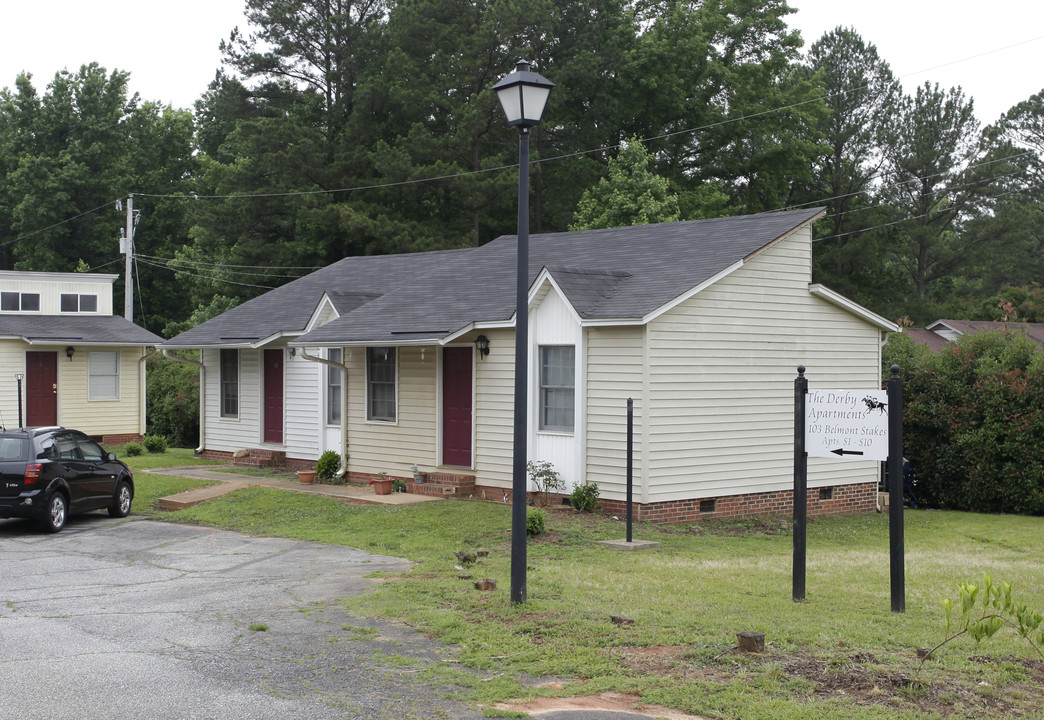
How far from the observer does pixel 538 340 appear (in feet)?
60.7

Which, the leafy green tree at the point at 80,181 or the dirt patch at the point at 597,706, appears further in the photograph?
the leafy green tree at the point at 80,181

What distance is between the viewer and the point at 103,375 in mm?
32562

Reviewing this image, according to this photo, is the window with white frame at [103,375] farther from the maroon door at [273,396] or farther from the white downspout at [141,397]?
the maroon door at [273,396]

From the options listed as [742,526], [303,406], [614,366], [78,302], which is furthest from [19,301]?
[742,526]

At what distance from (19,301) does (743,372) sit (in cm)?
2382


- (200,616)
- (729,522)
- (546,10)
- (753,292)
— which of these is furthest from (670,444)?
(546,10)

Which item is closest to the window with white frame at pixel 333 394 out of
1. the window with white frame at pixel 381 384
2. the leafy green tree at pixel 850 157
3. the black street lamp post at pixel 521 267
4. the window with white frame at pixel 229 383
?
the window with white frame at pixel 381 384

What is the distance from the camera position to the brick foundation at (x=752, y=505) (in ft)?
56.3

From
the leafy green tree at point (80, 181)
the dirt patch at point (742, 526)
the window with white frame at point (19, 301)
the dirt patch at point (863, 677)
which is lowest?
the dirt patch at point (742, 526)

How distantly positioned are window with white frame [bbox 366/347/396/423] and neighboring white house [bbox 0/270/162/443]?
1284cm

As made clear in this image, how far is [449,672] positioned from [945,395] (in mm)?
17944

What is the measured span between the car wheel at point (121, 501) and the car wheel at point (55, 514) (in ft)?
4.78

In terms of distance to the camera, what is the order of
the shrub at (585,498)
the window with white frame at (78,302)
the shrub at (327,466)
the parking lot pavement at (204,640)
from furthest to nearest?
the window with white frame at (78,302) < the shrub at (327,466) < the shrub at (585,498) < the parking lot pavement at (204,640)

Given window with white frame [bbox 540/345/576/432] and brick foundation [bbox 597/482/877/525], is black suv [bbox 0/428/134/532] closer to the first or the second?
window with white frame [bbox 540/345/576/432]
